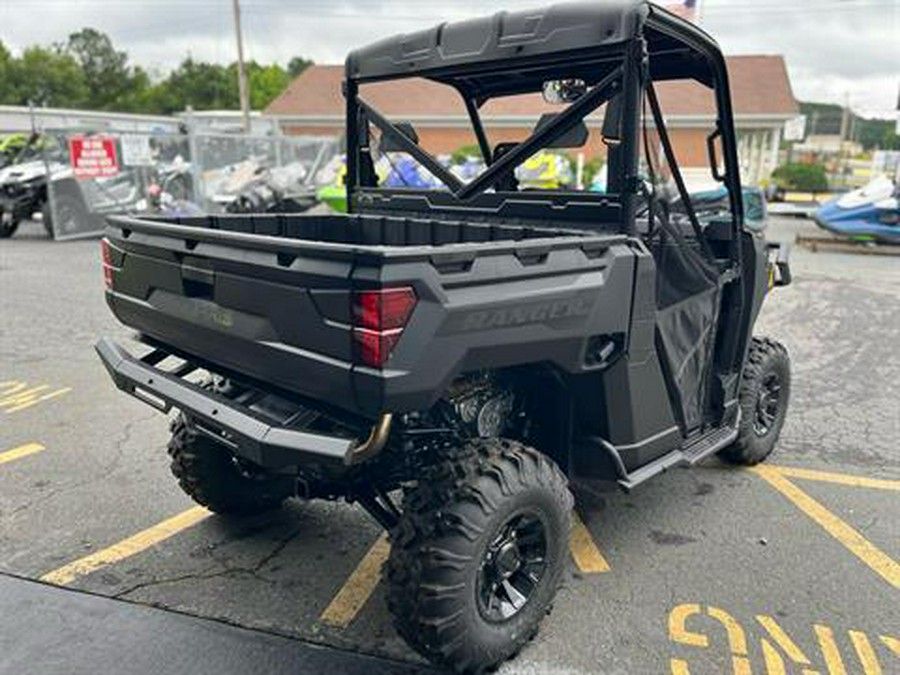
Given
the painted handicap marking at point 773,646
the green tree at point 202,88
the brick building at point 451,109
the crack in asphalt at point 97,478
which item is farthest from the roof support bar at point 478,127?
the green tree at point 202,88

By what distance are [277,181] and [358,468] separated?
12931 millimetres

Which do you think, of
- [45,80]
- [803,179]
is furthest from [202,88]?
[803,179]

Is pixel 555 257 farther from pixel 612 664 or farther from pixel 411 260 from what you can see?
pixel 612 664

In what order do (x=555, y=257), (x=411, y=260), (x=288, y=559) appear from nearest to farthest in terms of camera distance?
(x=411, y=260) → (x=555, y=257) → (x=288, y=559)

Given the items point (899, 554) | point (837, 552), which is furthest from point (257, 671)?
point (899, 554)

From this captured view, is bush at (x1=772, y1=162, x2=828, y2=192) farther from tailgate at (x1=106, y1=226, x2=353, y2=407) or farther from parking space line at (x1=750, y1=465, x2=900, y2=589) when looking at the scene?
tailgate at (x1=106, y1=226, x2=353, y2=407)

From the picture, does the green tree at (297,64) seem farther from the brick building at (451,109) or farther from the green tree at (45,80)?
the brick building at (451,109)

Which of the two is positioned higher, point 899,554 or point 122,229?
point 122,229

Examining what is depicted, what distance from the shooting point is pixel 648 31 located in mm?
2908

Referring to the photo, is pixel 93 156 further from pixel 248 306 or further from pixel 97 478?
pixel 248 306

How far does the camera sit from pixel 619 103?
283 centimetres

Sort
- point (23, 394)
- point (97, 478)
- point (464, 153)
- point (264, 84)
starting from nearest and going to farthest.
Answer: point (97, 478) → point (23, 394) → point (464, 153) → point (264, 84)

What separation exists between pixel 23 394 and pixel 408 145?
3.58 metres

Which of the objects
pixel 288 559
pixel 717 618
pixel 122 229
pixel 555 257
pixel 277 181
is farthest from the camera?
pixel 277 181
